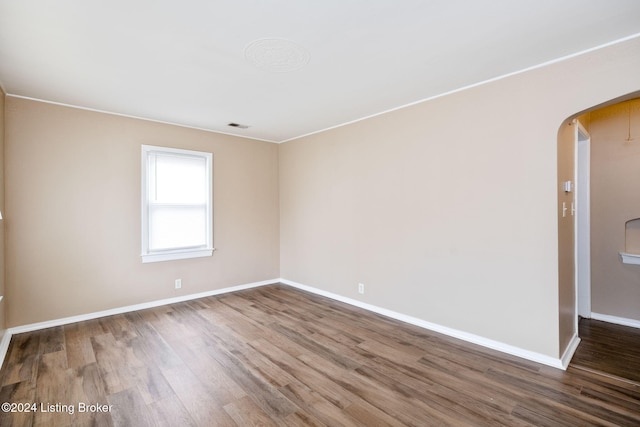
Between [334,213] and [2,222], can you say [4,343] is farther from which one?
[334,213]

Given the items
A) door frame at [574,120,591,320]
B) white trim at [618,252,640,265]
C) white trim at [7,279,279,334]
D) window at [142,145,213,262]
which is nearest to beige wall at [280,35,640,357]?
door frame at [574,120,591,320]

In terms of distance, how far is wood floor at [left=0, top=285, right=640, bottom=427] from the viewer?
196cm

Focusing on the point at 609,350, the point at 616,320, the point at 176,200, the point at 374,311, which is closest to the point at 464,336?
the point at 374,311

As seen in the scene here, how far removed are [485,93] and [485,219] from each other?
1.21 m

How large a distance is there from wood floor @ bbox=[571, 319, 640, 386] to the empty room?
0.03 metres

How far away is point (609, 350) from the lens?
2840 millimetres

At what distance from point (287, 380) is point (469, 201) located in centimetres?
237

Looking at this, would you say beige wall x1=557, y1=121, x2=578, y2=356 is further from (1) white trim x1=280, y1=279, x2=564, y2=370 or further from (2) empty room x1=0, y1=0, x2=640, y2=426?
(1) white trim x1=280, y1=279, x2=564, y2=370

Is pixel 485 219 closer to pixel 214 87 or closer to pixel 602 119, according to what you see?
pixel 602 119

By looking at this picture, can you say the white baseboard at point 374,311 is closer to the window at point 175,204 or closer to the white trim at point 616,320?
the window at point 175,204

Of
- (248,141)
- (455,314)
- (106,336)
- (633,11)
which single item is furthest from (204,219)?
(633,11)

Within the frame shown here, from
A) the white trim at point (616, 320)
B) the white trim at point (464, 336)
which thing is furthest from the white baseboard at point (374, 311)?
the white trim at point (616, 320)

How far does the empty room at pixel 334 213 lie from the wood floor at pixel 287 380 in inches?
0.8

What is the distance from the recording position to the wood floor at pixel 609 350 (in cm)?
250
